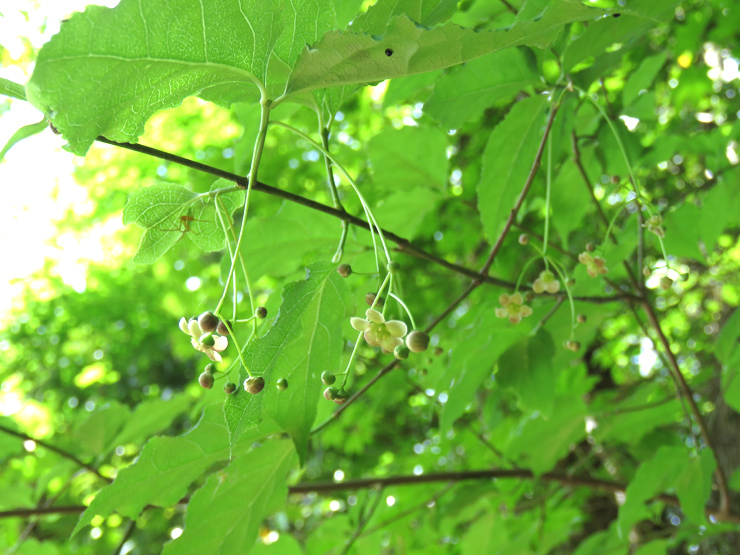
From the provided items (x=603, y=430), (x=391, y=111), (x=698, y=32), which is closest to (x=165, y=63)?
(x=603, y=430)

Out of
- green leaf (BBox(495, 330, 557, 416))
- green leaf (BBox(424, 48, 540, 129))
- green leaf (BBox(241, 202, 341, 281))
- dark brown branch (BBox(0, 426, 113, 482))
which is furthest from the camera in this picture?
dark brown branch (BBox(0, 426, 113, 482))

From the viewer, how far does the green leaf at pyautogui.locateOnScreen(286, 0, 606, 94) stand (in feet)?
1.96

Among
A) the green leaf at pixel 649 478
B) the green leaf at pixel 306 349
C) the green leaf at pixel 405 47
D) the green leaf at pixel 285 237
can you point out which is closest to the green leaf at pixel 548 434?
the green leaf at pixel 649 478

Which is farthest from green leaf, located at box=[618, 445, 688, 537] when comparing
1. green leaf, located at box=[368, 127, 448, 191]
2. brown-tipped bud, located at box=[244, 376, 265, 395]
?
brown-tipped bud, located at box=[244, 376, 265, 395]

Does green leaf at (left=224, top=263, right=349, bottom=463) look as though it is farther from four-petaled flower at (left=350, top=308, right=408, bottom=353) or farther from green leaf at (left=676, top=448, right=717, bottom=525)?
green leaf at (left=676, top=448, right=717, bottom=525)

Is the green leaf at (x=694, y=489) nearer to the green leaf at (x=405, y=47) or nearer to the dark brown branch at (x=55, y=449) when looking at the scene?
the green leaf at (x=405, y=47)

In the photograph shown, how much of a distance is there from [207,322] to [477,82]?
0.67 m

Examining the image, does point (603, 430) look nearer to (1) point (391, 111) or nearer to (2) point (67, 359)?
(1) point (391, 111)

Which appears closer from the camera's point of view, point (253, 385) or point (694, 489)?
point (253, 385)

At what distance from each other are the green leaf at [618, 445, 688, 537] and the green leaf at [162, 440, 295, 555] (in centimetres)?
81

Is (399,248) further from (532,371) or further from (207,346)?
(532,371)

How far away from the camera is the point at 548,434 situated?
1602mm

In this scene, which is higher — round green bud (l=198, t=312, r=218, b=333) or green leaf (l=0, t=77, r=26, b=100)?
green leaf (l=0, t=77, r=26, b=100)

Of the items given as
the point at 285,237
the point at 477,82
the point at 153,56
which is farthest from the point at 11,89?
the point at 477,82
